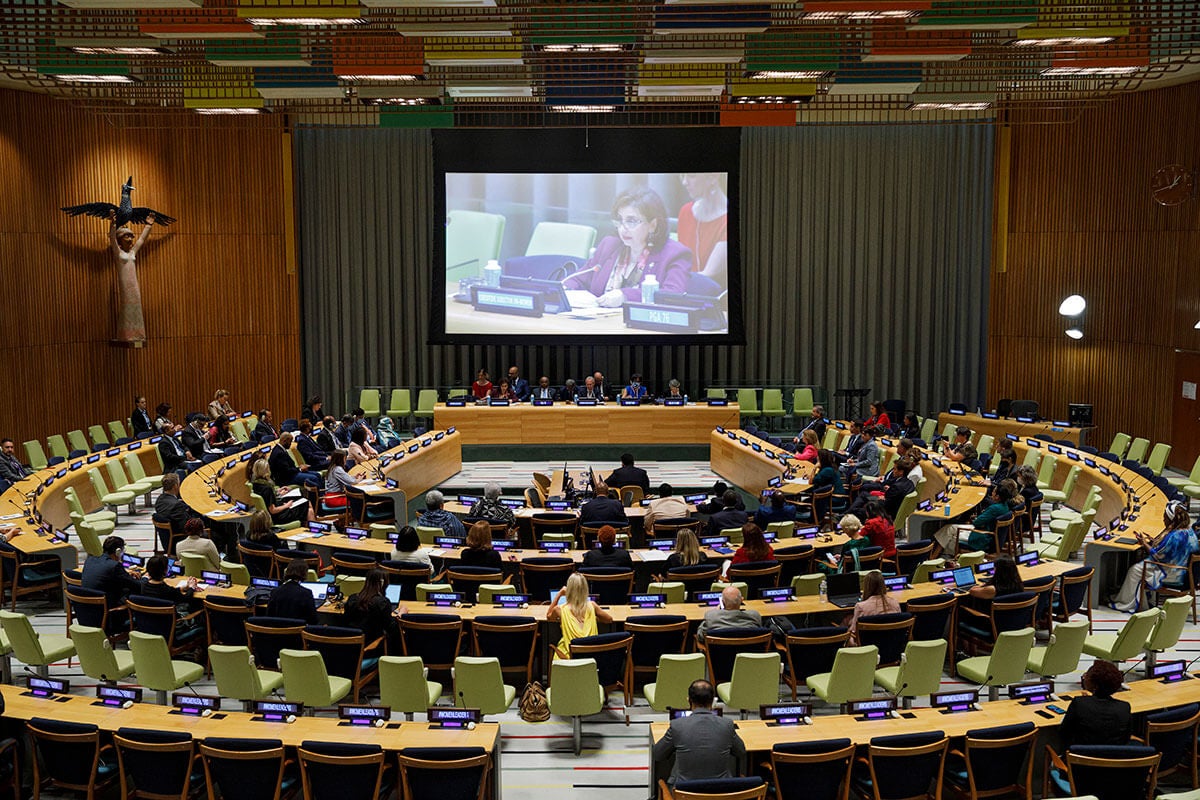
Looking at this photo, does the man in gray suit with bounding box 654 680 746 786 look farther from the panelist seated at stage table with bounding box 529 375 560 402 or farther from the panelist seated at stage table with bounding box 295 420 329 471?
the panelist seated at stage table with bounding box 529 375 560 402

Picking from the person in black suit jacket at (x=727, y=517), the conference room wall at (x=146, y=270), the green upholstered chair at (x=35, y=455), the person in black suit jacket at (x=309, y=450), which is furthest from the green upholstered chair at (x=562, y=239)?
the person in black suit jacket at (x=727, y=517)

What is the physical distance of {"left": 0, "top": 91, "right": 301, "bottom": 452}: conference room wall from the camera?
64.8 ft

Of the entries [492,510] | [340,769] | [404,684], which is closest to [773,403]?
[492,510]

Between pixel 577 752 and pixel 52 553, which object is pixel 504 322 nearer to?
pixel 52 553

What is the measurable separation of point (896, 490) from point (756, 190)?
12.5 m

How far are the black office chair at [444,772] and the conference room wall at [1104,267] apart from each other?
55.7ft

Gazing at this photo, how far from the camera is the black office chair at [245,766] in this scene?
246 inches

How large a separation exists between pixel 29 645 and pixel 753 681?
17.6 feet

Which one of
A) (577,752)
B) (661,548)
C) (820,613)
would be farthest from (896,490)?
(577,752)

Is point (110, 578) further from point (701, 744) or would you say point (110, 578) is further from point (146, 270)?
point (146, 270)

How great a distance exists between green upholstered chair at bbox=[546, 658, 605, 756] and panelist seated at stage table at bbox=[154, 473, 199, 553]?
20.6ft

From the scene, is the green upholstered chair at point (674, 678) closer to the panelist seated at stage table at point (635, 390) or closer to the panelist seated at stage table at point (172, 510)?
the panelist seated at stage table at point (172, 510)

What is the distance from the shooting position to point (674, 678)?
7785 millimetres

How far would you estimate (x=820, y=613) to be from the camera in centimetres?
936
